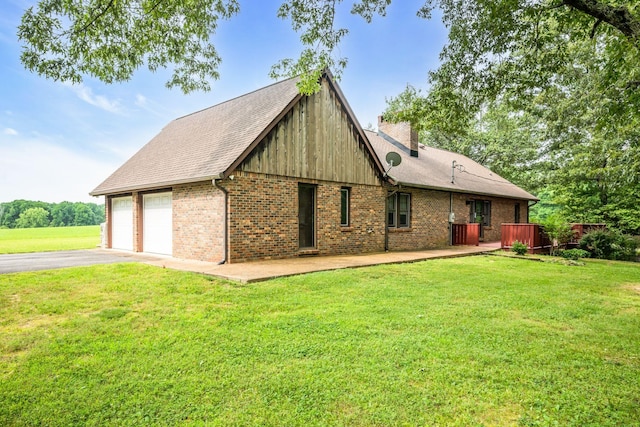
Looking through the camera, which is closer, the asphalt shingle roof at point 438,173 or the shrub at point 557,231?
the shrub at point 557,231

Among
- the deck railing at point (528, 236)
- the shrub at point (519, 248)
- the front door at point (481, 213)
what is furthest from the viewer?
the front door at point (481, 213)

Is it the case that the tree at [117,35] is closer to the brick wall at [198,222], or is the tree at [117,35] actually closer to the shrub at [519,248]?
the brick wall at [198,222]

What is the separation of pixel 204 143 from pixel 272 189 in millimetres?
3905

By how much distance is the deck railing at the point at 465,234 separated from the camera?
1775 cm

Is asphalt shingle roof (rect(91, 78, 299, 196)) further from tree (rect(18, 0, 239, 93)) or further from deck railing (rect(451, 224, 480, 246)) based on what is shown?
deck railing (rect(451, 224, 480, 246))

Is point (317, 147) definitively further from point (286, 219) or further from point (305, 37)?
point (305, 37)

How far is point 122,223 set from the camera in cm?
1553

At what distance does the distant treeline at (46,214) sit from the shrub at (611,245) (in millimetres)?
71021

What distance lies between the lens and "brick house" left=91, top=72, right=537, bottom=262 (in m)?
10.4

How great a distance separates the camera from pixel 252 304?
5785 millimetres

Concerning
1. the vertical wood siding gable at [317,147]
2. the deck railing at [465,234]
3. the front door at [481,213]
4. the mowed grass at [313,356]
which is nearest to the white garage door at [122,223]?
the vertical wood siding gable at [317,147]

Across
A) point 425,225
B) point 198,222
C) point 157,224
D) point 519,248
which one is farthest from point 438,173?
point 157,224

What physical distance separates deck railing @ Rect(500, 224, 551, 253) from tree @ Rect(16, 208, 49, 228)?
74.4 metres

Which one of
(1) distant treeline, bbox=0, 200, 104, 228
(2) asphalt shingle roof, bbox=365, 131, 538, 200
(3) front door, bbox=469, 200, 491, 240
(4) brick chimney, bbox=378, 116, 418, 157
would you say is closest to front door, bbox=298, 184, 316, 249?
(2) asphalt shingle roof, bbox=365, 131, 538, 200
